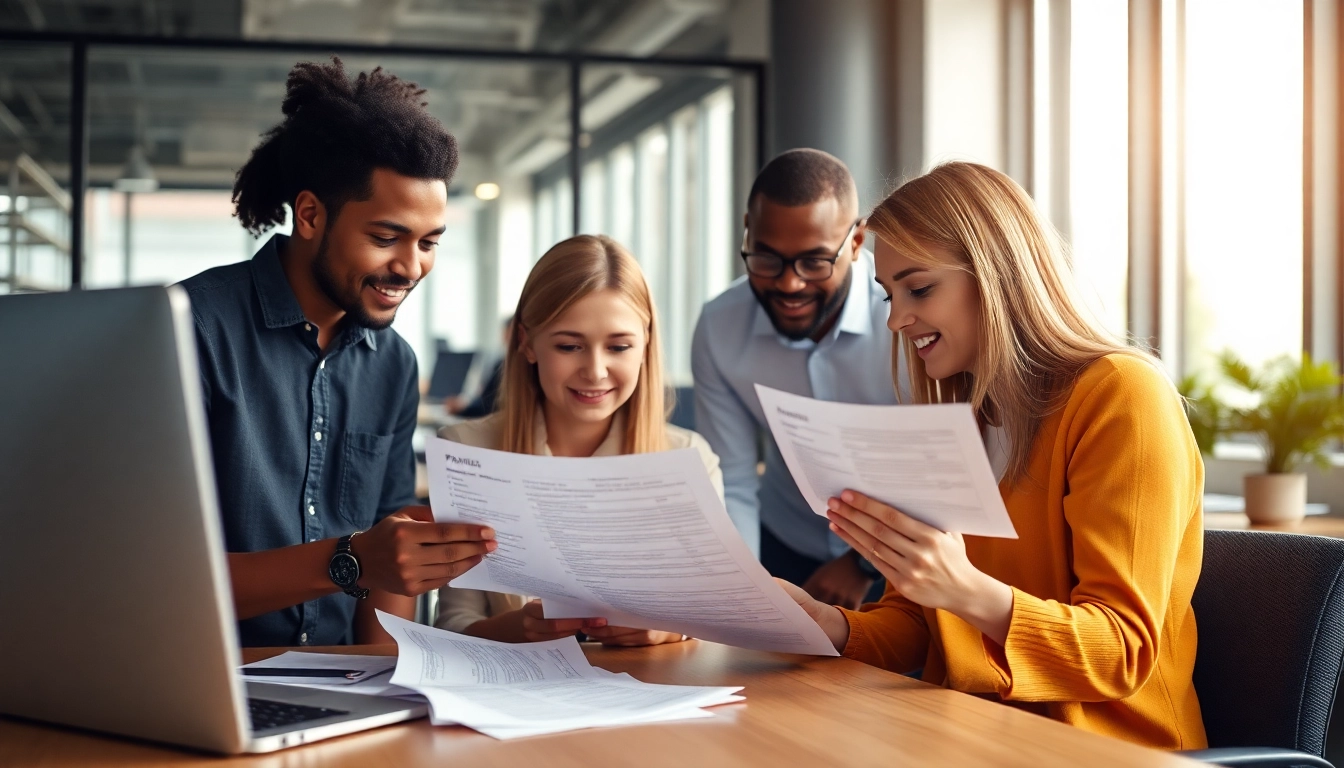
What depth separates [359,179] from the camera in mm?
1839

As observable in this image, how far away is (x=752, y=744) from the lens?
1.04 m

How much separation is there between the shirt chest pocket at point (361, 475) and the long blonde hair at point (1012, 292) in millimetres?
937

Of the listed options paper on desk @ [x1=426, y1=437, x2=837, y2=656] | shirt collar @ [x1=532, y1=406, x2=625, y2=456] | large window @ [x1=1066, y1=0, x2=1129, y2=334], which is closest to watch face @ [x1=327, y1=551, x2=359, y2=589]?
paper on desk @ [x1=426, y1=437, x2=837, y2=656]

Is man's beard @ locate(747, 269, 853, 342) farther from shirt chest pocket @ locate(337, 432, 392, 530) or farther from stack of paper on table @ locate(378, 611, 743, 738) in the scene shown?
stack of paper on table @ locate(378, 611, 743, 738)

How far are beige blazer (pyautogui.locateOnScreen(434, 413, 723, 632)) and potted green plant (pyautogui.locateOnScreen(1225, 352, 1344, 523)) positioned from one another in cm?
148

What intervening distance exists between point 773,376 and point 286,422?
122 cm

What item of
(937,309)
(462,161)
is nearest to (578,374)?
(937,309)

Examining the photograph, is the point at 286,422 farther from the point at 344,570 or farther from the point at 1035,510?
the point at 1035,510

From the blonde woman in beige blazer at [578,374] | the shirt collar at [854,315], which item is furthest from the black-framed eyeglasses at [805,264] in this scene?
the blonde woman in beige blazer at [578,374]

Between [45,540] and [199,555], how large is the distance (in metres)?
0.18

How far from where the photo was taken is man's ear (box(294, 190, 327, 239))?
1.88 metres

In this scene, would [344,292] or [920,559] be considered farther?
[344,292]

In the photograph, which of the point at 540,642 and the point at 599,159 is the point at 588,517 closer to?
the point at 540,642

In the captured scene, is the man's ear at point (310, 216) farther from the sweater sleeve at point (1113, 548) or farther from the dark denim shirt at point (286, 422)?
the sweater sleeve at point (1113, 548)
